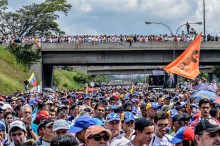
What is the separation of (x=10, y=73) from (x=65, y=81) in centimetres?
3197

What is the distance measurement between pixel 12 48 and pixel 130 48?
11.0m

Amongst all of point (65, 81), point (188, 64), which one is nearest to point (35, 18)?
point (65, 81)

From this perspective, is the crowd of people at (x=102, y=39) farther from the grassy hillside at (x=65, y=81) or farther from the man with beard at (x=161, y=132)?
the man with beard at (x=161, y=132)

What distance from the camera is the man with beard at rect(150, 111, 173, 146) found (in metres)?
7.34

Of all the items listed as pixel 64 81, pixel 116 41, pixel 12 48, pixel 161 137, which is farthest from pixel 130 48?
pixel 161 137

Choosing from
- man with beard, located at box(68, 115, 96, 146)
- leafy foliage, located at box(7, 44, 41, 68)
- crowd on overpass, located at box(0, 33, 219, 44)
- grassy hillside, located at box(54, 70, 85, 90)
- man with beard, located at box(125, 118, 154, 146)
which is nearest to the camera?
man with beard, located at box(68, 115, 96, 146)

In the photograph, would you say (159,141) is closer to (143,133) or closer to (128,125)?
(143,133)

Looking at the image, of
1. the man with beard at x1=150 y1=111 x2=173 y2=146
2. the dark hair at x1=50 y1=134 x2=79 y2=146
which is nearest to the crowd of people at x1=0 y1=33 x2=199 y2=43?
the man with beard at x1=150 y1=111 x2=173 y2=146

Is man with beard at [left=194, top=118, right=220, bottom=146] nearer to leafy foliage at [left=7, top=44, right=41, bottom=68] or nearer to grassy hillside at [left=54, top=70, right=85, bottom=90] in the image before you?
leafy foliage at [left=7, top=44, right=41, bottom=68]

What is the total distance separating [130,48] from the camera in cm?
5106

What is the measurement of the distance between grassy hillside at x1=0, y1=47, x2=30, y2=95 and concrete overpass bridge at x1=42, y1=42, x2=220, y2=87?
273 centimetres

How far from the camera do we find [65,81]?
79125 mm

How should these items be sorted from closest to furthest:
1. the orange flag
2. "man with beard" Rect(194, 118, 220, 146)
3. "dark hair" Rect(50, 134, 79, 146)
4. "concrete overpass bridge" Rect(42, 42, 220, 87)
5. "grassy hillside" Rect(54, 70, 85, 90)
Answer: "dark hair" Rect(50, 134, 79, 146)
"man with beard" Rect(194, 118, 220, 146)
the orange flag
"concrete overpass bridge" Rect(42, 42, 220, 87)
"grassy hillside" Rect(54, 70, 85, 90)

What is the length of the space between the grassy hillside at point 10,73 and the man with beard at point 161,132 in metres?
33.7
